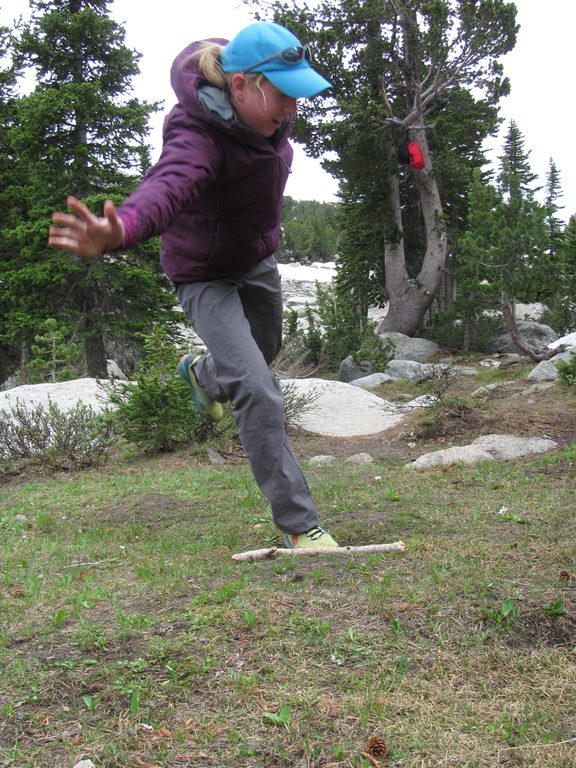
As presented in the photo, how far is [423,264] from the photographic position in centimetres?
2270

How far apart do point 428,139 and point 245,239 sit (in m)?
21.0

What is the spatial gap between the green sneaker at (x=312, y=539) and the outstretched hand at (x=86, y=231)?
1.74 metres

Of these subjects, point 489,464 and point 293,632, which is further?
point 489,464

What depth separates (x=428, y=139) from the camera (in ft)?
73.4

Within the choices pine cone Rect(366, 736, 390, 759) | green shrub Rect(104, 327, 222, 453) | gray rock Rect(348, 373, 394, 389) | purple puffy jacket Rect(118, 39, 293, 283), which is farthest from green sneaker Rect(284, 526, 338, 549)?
gray rock Rect(348, 373, 394, 389)

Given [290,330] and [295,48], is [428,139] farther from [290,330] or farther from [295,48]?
[295,48]

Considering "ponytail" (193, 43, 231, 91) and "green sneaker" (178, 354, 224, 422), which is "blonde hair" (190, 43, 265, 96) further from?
"green sneaker" (178, 354, 224, 422)

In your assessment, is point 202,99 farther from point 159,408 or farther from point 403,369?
point 403,369

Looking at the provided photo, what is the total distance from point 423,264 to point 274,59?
20.7m

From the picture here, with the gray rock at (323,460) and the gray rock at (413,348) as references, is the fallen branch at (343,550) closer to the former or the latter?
the gray rock at (323,460)

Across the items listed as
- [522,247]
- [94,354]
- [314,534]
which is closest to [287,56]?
[314,534]

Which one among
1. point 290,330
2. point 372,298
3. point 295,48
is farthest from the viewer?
point 372,298


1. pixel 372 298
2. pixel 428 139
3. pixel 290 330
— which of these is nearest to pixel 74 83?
pixel 290 330

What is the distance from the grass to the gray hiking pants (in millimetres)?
318
